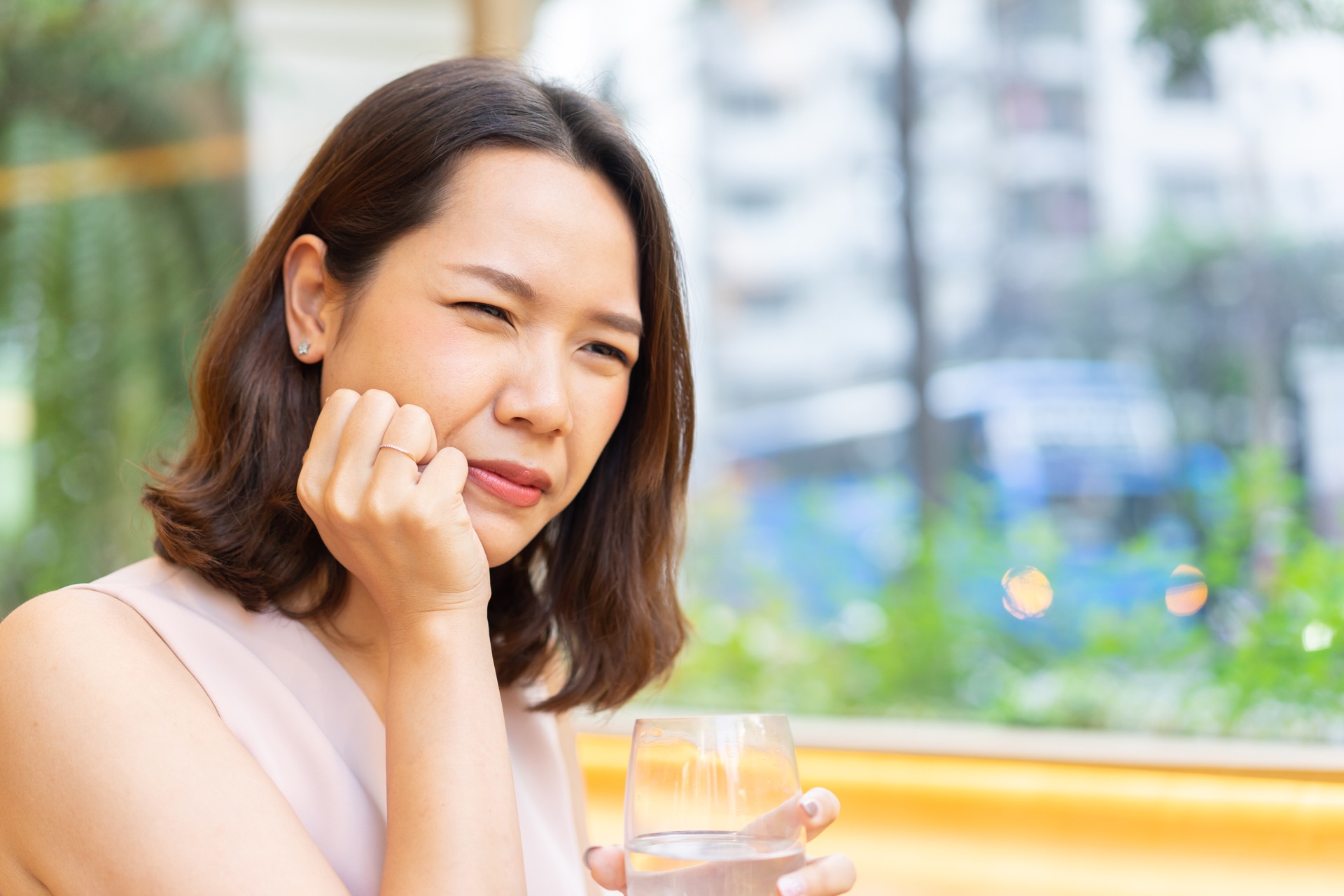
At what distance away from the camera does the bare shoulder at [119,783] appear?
2.89 feet

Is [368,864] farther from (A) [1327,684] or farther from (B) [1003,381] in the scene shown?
(B) [1003,381]

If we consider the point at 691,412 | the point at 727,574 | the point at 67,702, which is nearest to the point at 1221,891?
the point at 691,412

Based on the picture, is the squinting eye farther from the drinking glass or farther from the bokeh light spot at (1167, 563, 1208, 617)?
the bokeh light spot at (1167, 563, 1208, 617)

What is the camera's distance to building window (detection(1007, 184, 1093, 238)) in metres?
3.77

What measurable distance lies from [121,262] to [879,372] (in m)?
3.12

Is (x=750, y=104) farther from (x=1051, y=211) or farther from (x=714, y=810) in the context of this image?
(x=714, y=810)

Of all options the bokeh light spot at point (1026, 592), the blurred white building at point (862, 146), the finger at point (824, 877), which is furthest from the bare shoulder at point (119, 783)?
the bokeh light spot at point (1026, 592)

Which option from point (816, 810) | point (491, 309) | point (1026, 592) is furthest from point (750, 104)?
point (816, 810)

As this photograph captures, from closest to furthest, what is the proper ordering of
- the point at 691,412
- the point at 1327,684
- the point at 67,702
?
the point at 67,702, the point at 691,412, the point at 1327,684

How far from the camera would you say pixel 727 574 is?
421cm

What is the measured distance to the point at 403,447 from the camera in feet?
3.31

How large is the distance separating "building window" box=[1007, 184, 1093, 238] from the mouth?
123 inches

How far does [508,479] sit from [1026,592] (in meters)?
2.88

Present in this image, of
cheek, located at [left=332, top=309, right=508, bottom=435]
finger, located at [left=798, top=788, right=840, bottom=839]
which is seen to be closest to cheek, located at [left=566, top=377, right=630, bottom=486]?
cheek, located at [left=332, top=309, right=508, bottom=435]
